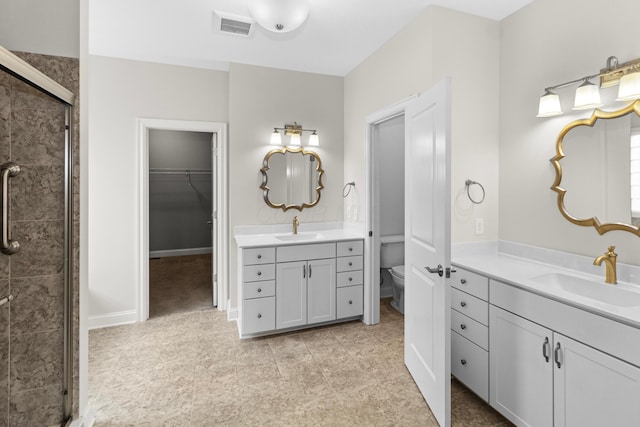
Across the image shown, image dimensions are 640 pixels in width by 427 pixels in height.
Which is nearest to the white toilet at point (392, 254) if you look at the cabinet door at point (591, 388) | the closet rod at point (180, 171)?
the cabinet door at point (591, 388)

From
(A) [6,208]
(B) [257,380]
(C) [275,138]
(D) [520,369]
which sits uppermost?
(C) [275,138]

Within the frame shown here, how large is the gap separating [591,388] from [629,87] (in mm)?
1431

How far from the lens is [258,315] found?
9.41ft

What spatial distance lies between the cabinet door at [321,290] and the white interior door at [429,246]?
93 centimetres

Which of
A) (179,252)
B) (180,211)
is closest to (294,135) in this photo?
(180,211)

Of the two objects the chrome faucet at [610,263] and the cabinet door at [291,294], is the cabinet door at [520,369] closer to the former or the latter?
the chrome faucet at [610,263]

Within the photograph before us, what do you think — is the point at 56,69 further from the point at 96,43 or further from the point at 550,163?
the point at 550,163

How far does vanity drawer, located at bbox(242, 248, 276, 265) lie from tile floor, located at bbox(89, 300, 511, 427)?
72cm

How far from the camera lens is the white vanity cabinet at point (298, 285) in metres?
2.85

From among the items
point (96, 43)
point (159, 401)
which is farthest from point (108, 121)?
point (159, 401)

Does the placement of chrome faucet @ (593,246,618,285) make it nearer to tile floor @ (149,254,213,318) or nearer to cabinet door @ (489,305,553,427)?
cabinet door @ (489,305,553,427)

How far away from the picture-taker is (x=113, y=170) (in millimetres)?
3145

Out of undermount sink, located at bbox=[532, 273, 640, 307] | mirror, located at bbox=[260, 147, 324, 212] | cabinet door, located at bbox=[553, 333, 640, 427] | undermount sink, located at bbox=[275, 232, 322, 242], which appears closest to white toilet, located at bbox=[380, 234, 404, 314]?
undermount sink, located at bbox=[275, 232, 322, 242]

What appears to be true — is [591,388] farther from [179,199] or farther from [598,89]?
[179,199]
